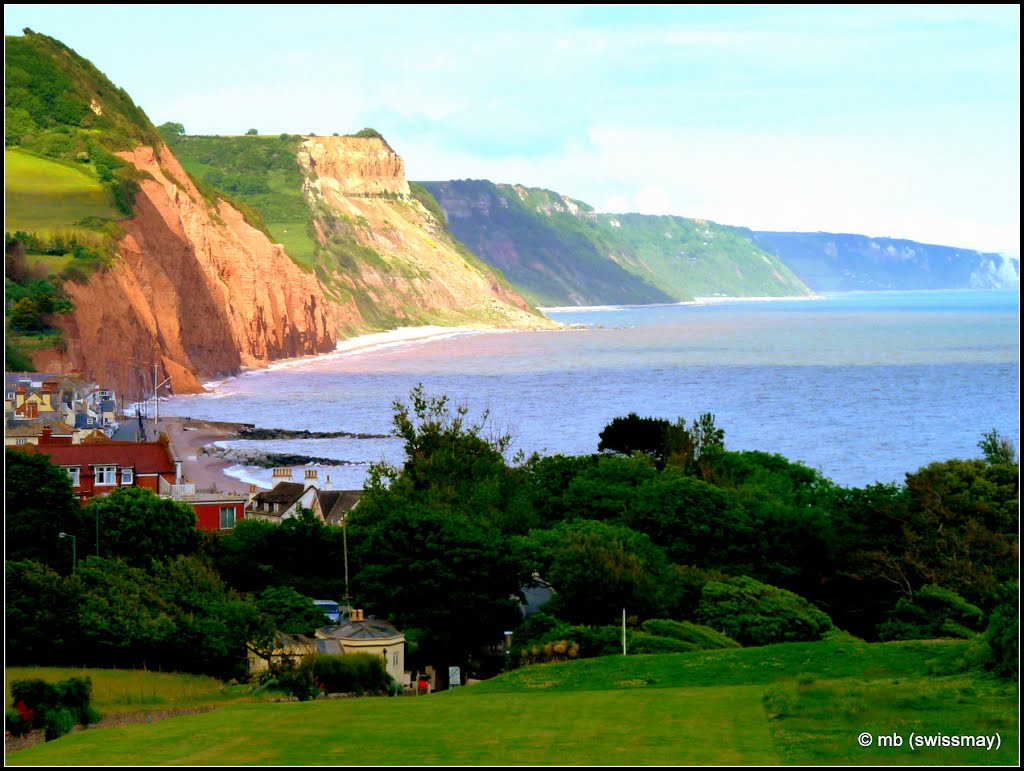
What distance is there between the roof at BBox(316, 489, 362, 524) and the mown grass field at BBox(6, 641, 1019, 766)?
110 ft

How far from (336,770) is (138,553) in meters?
28.0

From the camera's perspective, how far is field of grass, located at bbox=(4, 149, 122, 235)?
124188 mm

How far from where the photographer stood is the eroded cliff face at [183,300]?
361 ft

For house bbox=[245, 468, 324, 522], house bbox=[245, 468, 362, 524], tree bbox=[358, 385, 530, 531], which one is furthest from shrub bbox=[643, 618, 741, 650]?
house bbox=[245, 468, 324, 522]

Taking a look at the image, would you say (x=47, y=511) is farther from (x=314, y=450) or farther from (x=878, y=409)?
(x=878, y=409)

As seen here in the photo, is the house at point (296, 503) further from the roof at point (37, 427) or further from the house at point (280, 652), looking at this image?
the house at point (280, 652)

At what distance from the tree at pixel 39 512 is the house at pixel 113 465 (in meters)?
8.30

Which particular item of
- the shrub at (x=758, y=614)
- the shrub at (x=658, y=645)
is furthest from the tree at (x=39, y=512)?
the shrub at (x=758, y=614)

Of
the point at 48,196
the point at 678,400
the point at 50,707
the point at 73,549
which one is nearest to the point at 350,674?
the point at 50,707

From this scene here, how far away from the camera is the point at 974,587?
3906 cm

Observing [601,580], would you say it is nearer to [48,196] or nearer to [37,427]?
[37,427]

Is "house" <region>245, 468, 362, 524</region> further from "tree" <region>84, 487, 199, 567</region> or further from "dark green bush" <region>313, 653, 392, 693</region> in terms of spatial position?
"dark green bush" <region>313, 653, 392, 693</region>

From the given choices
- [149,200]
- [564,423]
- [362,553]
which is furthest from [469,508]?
[149,200]

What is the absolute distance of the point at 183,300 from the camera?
444 ft
